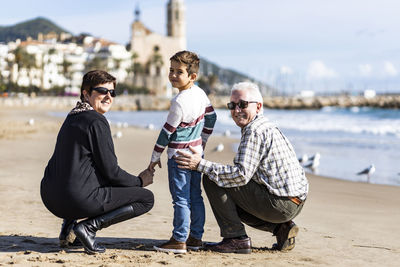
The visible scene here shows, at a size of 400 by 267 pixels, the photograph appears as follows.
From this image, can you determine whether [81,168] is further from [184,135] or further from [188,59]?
[188,59]

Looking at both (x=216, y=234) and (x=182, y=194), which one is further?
(x=216, y=234)

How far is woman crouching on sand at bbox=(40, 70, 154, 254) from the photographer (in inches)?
143

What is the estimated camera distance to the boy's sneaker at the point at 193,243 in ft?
13.4

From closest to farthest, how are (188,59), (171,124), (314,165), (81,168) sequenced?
(81,168), (171,124), (188,59), (314,165)

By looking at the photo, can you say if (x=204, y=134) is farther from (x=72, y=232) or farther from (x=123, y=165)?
(x=123, y=165)

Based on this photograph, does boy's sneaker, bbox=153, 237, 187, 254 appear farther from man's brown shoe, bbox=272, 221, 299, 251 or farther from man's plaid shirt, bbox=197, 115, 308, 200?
man's brown shoe, bbox=272, 221, 299, 251

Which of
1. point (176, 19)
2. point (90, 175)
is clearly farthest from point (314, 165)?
point (176, 19)

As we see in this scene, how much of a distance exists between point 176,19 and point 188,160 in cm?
11800

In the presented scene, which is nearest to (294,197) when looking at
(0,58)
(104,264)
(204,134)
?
(204,134)

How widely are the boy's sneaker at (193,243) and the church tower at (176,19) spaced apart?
11528cm

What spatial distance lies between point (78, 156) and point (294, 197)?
59.6 inches

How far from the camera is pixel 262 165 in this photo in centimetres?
377

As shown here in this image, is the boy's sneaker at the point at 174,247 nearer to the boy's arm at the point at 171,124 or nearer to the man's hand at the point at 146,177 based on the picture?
the man's hand at the point at 146,177

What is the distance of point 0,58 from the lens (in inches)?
3752
